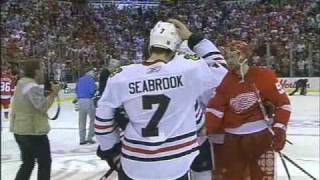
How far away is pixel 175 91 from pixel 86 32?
2008cm

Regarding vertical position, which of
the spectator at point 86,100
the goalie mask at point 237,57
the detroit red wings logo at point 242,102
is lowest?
the spectator at point 86,100

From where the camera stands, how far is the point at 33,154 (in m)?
4.47

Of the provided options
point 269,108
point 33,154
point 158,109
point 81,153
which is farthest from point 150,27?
point 158,109

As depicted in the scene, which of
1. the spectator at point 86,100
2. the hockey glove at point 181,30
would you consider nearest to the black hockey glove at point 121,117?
the hockey glove at point 181,30

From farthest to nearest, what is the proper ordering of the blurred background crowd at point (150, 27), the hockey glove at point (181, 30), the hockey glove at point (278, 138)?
the blurred background crowd at point (150, 27) < the hockey glove at point (278, 138) < the hockey glove at point (181, 30)

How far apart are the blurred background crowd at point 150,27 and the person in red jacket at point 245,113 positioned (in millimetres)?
10269

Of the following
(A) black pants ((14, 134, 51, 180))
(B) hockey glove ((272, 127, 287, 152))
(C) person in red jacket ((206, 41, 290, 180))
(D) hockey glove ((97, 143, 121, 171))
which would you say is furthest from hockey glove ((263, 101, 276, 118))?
(A) black pants ((14, 134, 51, 180))

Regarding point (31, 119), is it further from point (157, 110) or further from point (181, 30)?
point (157, 110)

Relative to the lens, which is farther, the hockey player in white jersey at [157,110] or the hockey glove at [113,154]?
the hockey glove at [113,154]

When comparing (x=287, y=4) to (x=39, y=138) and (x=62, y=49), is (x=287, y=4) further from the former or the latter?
(x=39, y=138)

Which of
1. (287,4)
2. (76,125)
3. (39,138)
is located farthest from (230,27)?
(39,138)

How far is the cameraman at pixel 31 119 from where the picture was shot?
4191 mm

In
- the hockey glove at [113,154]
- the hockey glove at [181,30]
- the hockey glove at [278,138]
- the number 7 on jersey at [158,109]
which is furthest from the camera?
the hockey glove at [278,138]

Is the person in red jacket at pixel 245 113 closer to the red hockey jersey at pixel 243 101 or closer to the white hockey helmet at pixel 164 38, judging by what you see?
the red hockey jersey at pixel 243 101
